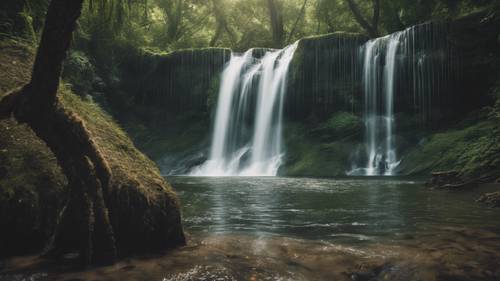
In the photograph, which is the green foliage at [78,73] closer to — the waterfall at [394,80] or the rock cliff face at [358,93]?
the rock cliff face at [358,93]

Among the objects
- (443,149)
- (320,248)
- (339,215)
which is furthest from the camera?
(443,149)

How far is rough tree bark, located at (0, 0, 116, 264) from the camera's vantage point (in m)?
2.31

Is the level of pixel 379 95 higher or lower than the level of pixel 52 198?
higher

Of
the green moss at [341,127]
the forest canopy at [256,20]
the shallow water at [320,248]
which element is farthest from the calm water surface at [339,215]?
the forest canopy at [256,20]

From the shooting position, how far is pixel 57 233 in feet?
10.8

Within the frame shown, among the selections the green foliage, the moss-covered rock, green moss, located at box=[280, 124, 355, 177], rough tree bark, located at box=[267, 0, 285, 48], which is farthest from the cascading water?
the moss-covered rock

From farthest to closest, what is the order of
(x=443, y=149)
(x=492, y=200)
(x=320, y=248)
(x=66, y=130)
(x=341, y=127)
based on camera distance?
(x=341, y=127) < (x=443, y=149) < (x=492, y=200) < (x=320, y=248) < (x=66, y=130)

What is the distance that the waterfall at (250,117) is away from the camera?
21.9 m

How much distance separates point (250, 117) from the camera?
23359mm

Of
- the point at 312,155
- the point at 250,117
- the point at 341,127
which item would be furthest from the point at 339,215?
the point at 250,117

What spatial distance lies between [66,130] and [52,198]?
0.99 m

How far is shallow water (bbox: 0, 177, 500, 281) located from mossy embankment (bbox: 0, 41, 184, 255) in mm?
219

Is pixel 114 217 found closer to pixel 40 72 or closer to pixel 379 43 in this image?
pixel 40 72

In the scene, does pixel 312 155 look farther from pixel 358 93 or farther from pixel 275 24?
pixel 275 24
